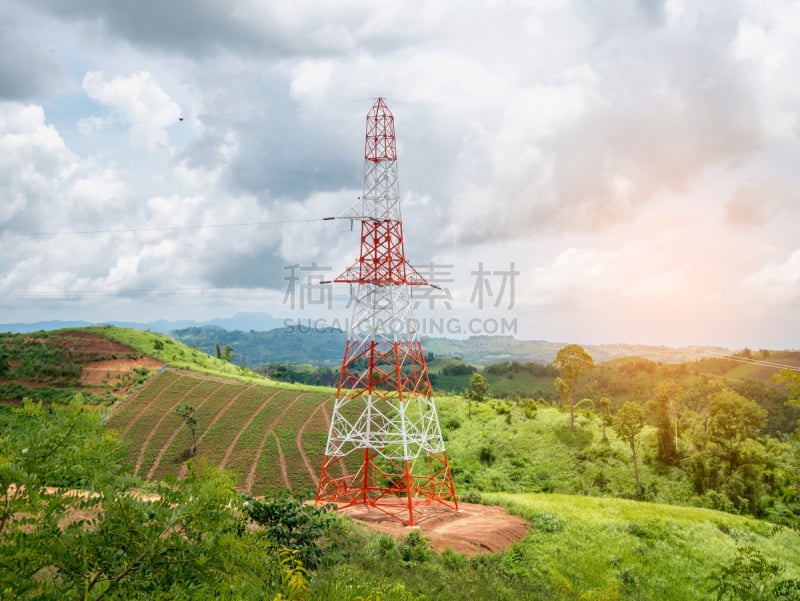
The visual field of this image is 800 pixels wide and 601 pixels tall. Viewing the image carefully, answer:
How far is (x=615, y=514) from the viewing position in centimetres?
2050

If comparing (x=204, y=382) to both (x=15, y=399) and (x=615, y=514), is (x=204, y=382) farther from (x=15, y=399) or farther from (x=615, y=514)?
(x=615, y=514)

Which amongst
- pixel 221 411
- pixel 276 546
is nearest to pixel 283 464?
pixel 221 411

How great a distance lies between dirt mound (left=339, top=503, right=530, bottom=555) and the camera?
52.7 feet

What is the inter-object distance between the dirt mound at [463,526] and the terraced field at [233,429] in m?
8.55

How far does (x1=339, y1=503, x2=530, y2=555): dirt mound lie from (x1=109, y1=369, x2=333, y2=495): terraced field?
28.1 feet

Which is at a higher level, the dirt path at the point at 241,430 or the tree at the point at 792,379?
the tree at the point at 792,379

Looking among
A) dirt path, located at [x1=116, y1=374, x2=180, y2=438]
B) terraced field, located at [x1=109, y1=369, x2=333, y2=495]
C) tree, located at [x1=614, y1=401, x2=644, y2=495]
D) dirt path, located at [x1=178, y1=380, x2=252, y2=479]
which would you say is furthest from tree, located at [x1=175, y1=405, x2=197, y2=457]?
tree, located at [x1=614, y1=401, x2=644, y2=495]

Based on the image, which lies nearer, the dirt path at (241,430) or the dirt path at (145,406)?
the dirt path at (241,430)

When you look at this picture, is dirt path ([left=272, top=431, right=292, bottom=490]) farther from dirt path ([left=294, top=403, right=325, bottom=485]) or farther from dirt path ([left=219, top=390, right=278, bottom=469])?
dirt path ([left=219, top=390, right=278, bottom=469])

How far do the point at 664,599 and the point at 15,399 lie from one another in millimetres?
42780

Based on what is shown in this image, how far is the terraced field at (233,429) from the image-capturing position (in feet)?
98.0

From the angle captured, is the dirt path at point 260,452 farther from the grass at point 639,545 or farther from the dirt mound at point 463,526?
the grass at point 639,545

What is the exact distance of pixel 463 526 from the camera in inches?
719

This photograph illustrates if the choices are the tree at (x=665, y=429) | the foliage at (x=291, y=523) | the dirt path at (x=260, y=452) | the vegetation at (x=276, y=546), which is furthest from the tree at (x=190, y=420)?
the tree at (x=665, y=429)
